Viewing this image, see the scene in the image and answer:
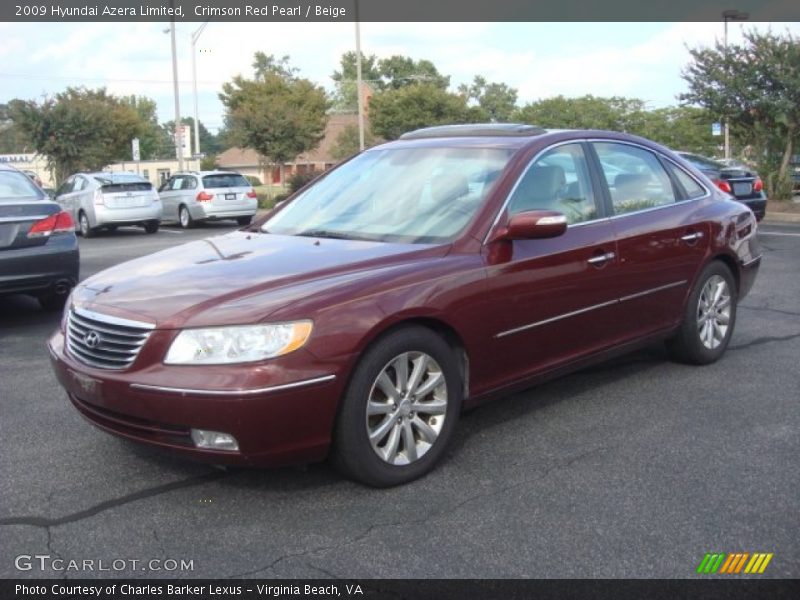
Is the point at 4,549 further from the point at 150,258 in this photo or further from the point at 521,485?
the point at 521,485

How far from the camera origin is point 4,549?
3.27 m

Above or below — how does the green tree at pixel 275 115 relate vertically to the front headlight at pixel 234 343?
above

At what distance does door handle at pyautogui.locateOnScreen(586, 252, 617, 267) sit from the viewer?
4.73m

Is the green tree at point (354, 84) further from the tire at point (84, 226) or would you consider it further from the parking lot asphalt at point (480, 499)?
the parking lot asphalt at point (480, 499)

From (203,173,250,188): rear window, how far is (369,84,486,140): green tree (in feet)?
80.5

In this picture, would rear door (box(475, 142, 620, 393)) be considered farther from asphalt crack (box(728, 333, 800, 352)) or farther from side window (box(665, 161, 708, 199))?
asphalt crack (box(728, 333, 800, 352))

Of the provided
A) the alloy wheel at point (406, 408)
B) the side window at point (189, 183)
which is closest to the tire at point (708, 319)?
the alloy wheel at point (406, 408)

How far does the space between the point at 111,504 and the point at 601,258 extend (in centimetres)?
285

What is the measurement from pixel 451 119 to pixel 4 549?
147 ft

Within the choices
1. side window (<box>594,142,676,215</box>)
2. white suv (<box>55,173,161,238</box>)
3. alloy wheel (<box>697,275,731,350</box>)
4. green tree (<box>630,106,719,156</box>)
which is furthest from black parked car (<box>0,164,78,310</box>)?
green tree (<box>630,106,719,156</box>)

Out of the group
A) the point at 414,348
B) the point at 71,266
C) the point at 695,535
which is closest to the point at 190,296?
the point at 414,348

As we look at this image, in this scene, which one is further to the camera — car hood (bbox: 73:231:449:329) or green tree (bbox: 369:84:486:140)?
green tree (bbox: 369:84:486:140)

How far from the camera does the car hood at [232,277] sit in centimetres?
354
